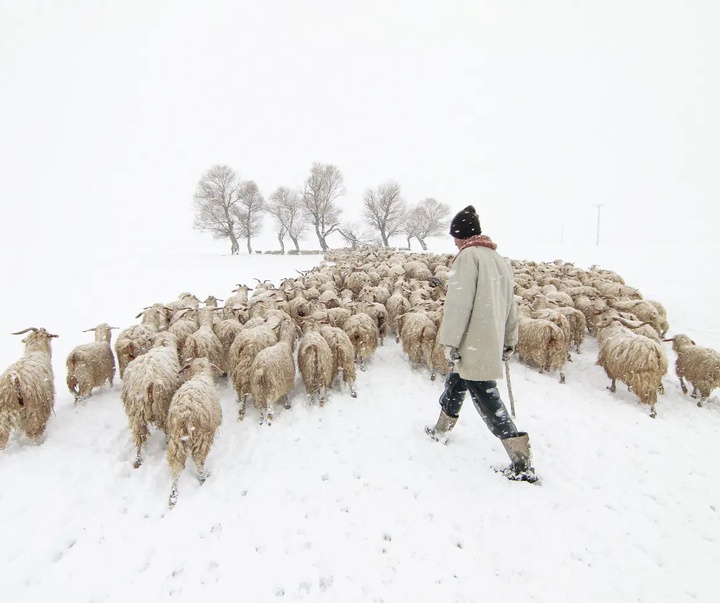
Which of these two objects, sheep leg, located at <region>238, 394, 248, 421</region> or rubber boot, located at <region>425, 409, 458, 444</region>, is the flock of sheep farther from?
rubber boot, located at <region>425, 409, 458, 444</region>

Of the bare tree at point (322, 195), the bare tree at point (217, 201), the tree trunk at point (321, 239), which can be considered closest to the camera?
the bare tree at point (217, 201)

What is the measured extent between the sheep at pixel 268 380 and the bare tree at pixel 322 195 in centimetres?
3579

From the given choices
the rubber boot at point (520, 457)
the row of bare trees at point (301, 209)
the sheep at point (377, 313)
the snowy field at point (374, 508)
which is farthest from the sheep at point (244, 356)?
the row of bare trees at point (301, 209)

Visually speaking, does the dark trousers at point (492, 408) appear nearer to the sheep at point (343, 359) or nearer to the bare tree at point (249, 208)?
the sheep at point (343, 359)

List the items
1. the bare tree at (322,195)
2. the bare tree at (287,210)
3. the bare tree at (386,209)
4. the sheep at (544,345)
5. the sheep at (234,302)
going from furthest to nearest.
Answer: the bare tree at (386,209) < the bare tree at (287,210) < the bare tree at (322,195) < the sheep at (234,302) < the sheep at (544,345)

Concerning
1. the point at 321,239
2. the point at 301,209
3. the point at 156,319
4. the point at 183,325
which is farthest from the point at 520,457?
the point at 301,209

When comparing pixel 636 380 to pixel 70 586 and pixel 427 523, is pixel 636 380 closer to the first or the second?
pixel 427 523

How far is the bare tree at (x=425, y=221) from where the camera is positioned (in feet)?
136

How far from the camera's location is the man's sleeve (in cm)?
385

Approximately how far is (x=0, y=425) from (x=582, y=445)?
8294 mm

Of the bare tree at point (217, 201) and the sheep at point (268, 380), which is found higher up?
the bare tree at point (217, 201)

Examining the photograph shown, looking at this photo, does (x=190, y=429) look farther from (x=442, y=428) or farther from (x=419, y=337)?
(x=419, y=337)

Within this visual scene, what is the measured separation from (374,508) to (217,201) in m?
39.7

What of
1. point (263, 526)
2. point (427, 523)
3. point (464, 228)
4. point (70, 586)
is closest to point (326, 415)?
point (263, 526)
